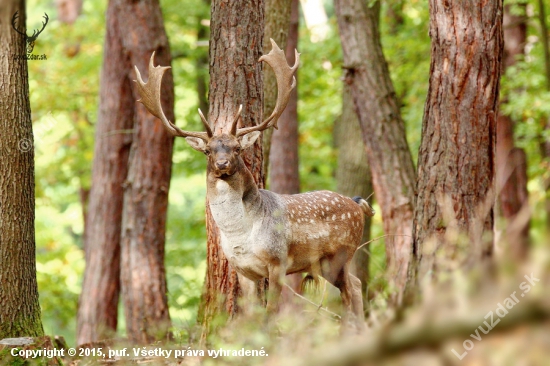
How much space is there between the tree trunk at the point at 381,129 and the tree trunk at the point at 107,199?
4.58 metres

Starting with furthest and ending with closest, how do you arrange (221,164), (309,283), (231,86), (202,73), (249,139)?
(202,73), (309,283), (231,86), (249,139), (221,164)

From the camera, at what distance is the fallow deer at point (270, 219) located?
7.01 metres

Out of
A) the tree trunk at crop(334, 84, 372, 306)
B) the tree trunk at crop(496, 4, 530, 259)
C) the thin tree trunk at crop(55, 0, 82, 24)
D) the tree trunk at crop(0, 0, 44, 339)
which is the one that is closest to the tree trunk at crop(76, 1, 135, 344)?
the tree trunk at crop(334, 84, 372, 306)

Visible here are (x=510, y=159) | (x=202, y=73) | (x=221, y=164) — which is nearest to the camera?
(x=221, y=164)

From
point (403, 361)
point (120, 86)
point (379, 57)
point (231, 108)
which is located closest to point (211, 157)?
point (231, 108)

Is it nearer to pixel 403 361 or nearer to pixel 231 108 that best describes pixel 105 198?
pixel 231 108

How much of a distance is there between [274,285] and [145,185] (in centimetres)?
633

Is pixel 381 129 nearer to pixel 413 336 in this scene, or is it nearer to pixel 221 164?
pixel 221 164

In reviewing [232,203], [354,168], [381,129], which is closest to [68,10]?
[354,168]

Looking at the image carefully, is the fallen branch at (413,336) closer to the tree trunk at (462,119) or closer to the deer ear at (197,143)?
the tree trunk at (462,119)

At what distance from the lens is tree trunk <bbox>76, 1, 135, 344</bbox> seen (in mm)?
14172

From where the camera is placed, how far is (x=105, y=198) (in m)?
14.5

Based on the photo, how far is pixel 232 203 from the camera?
23.1 ft

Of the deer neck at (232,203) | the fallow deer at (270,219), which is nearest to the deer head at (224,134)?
the fallow deer at (270,219)
